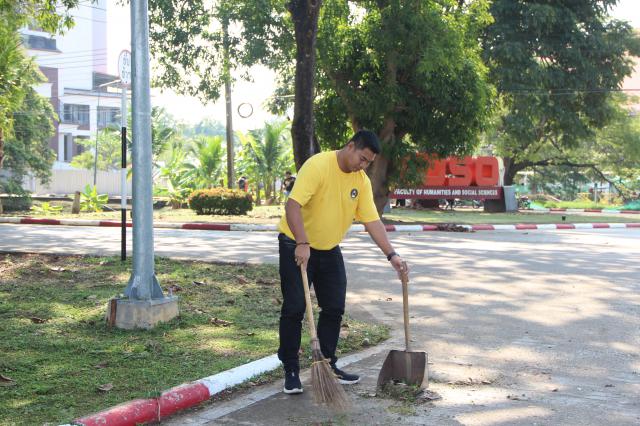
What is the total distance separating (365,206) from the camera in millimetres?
5289

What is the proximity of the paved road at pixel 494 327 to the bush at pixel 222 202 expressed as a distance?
925cm

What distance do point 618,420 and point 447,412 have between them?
3.18ft

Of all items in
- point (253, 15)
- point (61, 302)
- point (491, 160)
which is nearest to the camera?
point (61, 302)

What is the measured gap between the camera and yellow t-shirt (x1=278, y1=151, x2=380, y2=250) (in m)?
4.96

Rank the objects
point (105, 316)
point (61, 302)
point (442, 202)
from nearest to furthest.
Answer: point (105, 316) → point (61, 302) → point (442, 202)

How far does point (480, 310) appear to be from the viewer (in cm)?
819

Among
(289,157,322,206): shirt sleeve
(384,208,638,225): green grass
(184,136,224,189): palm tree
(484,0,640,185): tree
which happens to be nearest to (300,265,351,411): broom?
(289,157,322,206): shirt sleeve

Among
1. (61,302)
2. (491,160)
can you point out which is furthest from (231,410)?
(491,160)

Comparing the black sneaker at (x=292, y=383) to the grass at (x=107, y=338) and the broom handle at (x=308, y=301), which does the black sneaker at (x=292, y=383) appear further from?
the grass at (x=107, y=338)

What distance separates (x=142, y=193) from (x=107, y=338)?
1.27 m

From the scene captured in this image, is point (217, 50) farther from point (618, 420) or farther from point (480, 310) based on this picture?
point (618, 420)

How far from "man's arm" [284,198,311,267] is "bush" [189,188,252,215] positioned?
789 inches

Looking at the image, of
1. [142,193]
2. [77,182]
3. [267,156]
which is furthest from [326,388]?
[77,182]

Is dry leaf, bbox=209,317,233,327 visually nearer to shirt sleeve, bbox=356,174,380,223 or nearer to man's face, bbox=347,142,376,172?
shirt sleeve, bbox=356,174,380,223
